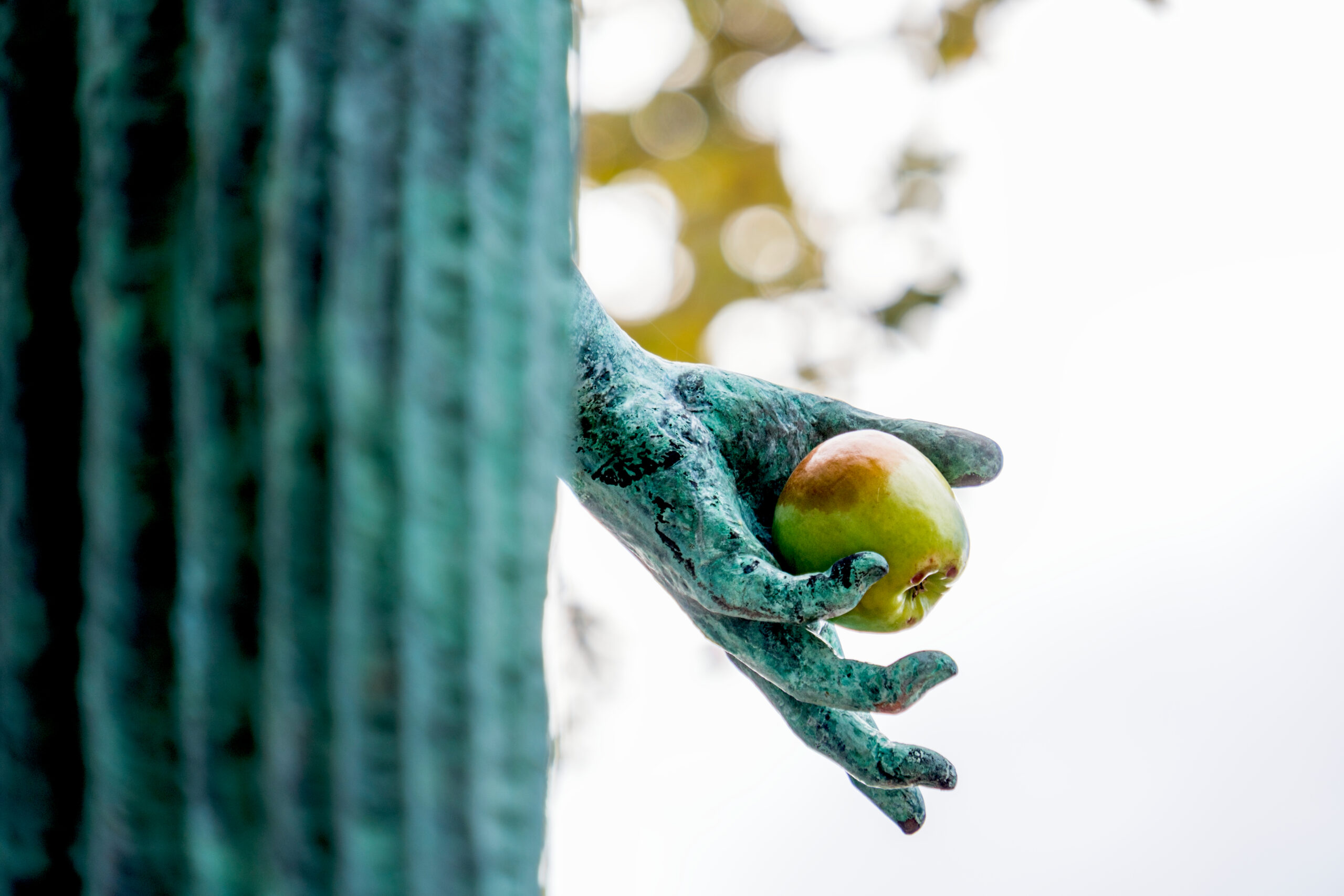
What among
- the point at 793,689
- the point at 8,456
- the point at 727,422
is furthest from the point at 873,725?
the point at 8,456

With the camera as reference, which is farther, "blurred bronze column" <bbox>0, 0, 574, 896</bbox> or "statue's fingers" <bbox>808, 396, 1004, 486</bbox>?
"statue's fingers" <bbox>808, 396, 1004, 486</bbox>

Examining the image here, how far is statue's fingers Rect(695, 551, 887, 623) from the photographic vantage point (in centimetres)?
52

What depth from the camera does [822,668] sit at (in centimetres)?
59

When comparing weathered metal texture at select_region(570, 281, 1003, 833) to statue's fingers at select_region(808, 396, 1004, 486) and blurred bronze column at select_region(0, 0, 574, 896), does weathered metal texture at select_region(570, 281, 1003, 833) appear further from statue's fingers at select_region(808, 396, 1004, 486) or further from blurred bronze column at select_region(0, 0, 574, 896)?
blurred bronze column at select_region(0, 0, 574, 896)

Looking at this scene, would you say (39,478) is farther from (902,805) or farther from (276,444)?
(902,805)

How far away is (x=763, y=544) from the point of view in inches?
29.5

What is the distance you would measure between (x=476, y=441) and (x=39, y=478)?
137 millimetres

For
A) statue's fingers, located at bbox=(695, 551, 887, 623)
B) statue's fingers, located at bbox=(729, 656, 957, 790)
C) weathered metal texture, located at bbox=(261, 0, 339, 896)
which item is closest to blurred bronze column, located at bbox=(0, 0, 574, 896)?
weathered metal texture, located at bbox=(261, 0, 339, 896)

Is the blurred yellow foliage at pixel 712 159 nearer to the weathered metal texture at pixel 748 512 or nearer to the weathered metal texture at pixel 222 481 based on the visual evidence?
the weathered metal texture at pixel 748 512

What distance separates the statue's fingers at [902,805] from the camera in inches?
26.9

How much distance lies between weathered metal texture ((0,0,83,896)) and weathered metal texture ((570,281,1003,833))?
0.35 metres

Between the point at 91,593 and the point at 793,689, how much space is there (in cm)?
41

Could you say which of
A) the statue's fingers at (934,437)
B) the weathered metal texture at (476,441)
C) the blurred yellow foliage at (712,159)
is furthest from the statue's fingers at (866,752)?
the blurred yellow foliage at (712,159)

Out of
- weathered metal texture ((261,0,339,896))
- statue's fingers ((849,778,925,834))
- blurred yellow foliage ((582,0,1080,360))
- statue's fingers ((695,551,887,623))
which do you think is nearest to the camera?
weathered metal texture ((261,0,339,896))
